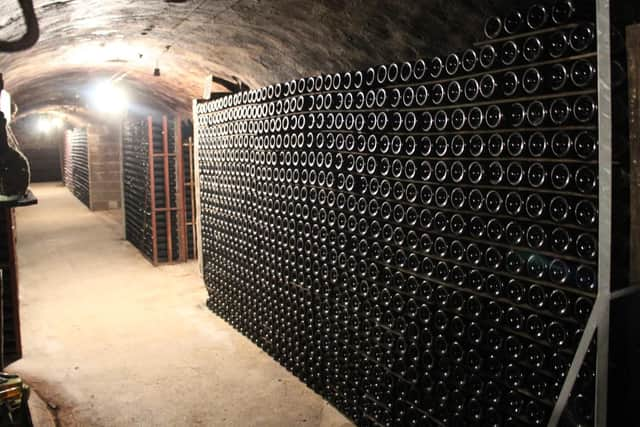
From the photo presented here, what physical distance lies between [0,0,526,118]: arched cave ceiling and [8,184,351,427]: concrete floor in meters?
2.68

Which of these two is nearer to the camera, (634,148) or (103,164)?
(634,148)

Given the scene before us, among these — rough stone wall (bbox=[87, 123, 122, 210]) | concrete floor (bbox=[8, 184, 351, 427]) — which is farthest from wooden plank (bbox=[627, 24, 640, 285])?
rough stone wall (bbox=[87, 123, 122, 210])

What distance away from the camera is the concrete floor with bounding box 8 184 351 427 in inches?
167

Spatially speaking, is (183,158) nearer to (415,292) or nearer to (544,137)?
(415,292)

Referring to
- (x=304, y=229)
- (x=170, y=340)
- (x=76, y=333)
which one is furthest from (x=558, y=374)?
(x=76, y=333)

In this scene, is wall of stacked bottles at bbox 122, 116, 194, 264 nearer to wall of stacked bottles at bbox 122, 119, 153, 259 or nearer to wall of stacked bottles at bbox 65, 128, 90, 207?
wall of stacked bottles at bbox 122, 119, 153, 259

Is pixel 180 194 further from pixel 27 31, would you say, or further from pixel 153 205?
pixel 27 31

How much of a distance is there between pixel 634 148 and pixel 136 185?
9.30 metres

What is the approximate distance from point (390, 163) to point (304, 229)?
127 centimetres

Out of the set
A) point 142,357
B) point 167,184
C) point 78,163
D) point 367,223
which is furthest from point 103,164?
point 367,223

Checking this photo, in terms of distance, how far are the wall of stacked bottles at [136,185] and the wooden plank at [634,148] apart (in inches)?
321

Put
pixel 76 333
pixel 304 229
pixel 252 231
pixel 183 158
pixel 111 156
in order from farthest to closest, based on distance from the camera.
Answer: pixel 111 156, pixel 183 158, pixel 76 333, pixel 252 231, pixel 304 229

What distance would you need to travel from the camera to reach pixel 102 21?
15.7ft

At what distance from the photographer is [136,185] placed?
1019 cm
